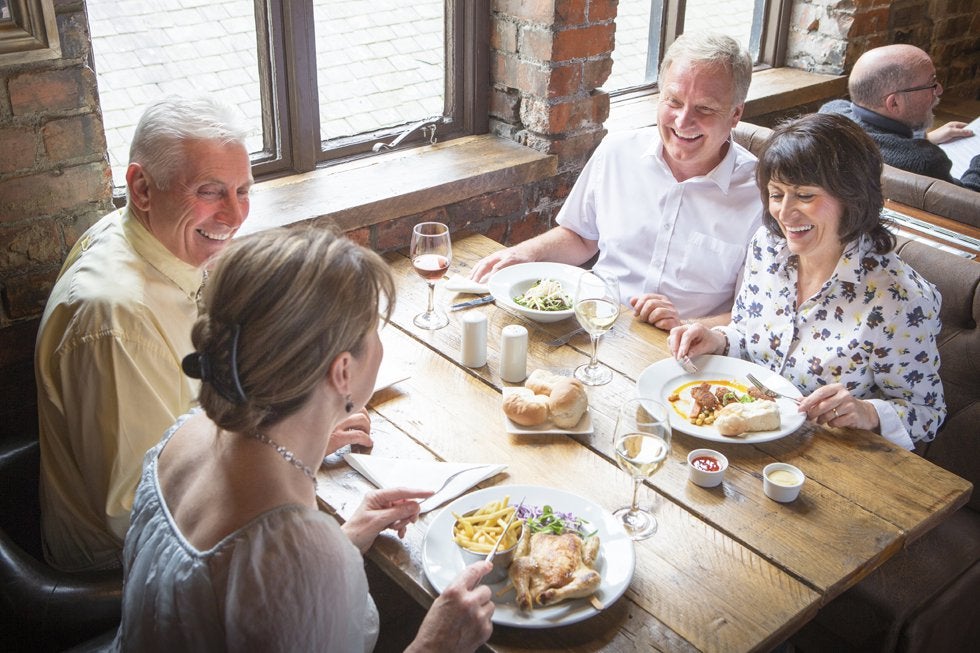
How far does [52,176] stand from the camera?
2137mm

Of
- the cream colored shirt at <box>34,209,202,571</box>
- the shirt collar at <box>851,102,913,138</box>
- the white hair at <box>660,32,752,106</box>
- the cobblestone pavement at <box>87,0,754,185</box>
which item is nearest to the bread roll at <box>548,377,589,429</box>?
the cream colored shirt at <box>34,209,202,571</box>

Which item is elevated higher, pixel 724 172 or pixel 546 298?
pixel 724 172

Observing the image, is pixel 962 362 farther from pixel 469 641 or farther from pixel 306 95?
pixel 306 95

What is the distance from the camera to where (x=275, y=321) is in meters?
1.29

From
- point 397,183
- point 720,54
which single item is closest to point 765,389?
point 720,54

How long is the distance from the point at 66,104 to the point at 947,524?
225 centimetres

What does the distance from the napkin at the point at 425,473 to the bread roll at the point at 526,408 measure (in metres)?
0.14

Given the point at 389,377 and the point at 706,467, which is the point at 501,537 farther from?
the point at 389,377

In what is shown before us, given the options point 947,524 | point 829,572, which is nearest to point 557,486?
point 829,572

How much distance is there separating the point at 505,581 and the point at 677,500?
384mm

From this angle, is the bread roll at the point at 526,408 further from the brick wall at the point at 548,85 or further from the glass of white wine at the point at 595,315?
the brick wall at the point at 548,85

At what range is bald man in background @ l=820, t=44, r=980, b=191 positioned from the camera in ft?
10.8

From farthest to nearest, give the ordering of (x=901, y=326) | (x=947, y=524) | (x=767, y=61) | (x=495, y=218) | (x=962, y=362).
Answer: (x=767, y=61) < (x=495, y=218) < (x=962, y=362) < (x=947, y=524) < (x=901, y=326)

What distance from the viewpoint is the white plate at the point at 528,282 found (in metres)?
2.29
